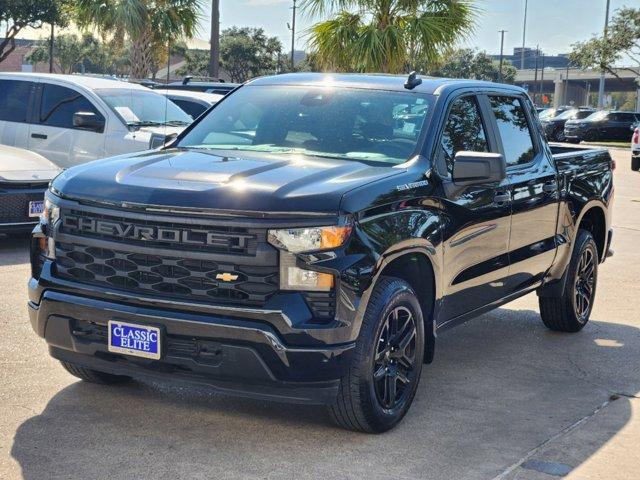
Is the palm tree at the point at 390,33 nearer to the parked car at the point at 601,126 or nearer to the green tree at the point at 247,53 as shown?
the parked car at the point at 601,126

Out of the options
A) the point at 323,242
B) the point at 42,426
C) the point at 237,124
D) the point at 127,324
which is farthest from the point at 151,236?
the point at 237,124

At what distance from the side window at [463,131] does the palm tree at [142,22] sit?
2267 centimetres

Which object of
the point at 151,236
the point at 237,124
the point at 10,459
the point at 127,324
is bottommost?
the point at 10,459

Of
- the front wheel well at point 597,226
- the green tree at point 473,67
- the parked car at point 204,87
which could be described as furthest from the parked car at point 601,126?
the green tree at point 473,67

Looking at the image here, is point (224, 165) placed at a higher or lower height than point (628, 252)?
higher

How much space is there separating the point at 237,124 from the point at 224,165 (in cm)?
103

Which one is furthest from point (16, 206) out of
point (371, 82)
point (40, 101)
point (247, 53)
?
point (247, 53)

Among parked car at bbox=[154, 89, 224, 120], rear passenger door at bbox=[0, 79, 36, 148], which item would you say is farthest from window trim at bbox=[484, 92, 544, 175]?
parked car at bbox=[154, 89, 224, 120]

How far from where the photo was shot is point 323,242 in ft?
15.4

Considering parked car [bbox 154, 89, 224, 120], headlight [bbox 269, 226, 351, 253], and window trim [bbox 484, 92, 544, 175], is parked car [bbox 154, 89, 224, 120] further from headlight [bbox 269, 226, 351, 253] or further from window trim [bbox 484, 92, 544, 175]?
headlight [bbox 269, 226, 351, 253]

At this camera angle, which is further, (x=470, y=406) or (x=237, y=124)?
(x=237, y=124)

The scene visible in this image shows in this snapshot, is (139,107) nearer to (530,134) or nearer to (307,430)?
(530,134)

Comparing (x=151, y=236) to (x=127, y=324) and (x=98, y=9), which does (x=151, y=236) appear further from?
(x=98, y=9)

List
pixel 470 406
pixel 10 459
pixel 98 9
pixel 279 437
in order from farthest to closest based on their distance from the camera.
Answer: 1. pixel 98 9
2. pixel 470 406
3. pixel 279 437
4. pixel 10 459
